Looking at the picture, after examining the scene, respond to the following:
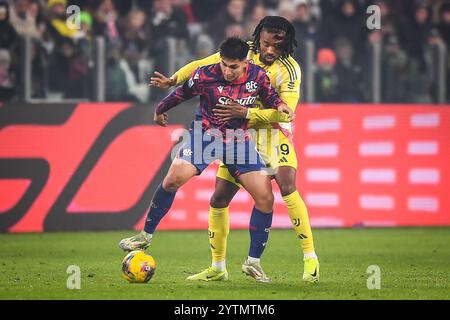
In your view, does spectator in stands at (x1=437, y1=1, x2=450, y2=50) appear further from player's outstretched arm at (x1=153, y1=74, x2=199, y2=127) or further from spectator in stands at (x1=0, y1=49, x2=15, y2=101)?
player's outstretched arm at (x1=153, y1=74, x2=199, y2=127)

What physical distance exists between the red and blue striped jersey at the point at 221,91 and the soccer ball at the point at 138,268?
131 centimetres

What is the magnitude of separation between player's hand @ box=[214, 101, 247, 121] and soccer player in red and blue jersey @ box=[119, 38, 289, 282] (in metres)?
0.05

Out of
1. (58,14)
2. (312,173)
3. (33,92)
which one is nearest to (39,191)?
(33,92)

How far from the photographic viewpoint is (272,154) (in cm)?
1024

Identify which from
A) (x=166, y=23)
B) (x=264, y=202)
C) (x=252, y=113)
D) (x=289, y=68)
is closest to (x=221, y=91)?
(x=252, y=113)

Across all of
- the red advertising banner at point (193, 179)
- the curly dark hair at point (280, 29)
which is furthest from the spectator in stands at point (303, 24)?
the curly dark hair at point (280, 29)

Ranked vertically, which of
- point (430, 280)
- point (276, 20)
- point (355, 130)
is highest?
point (276, 20)

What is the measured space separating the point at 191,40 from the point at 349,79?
93.4 inches

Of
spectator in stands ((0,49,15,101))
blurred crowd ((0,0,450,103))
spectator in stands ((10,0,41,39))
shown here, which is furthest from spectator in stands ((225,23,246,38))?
spectator in stands ((0,49,15,101))

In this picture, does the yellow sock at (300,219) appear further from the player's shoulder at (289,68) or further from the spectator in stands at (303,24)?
the spectator in stands at (303,24)

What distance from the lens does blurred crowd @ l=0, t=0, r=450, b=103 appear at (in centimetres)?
1502

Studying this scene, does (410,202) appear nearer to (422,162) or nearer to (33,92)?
(422,162)

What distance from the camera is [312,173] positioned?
15.8m
